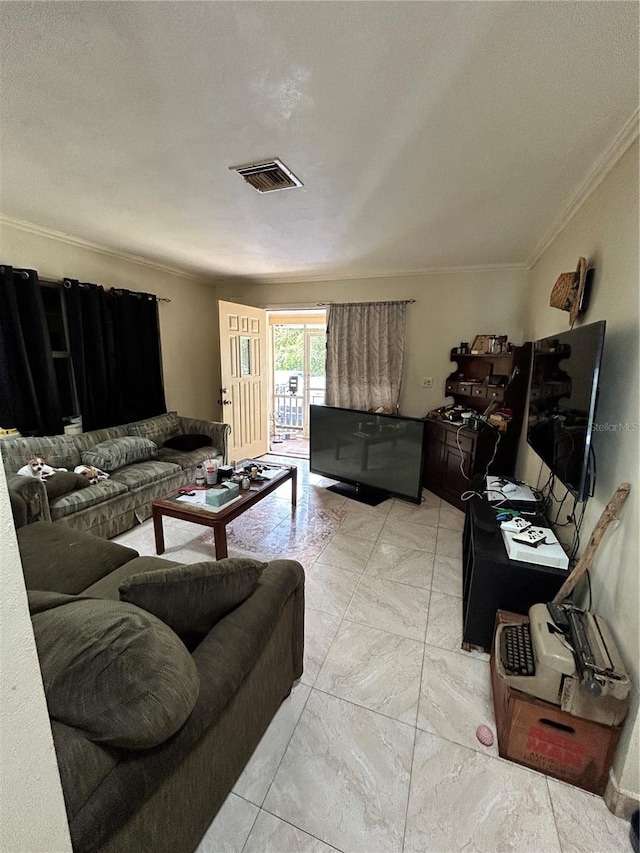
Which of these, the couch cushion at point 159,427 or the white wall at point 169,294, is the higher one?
the white wall at point 169,294

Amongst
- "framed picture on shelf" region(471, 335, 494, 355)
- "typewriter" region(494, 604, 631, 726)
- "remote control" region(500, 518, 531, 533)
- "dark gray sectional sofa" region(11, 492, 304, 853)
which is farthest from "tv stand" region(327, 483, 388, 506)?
"dark gray sectional sofa" region(11, 492, 304, 853)

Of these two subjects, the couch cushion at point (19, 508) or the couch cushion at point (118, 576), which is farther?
the couch cushion at point (19, 508)

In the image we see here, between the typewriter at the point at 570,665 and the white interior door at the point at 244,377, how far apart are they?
11.7 feet

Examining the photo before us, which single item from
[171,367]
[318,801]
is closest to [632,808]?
[318,801]

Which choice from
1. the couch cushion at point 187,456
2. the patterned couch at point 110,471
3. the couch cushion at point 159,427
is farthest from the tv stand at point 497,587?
the couch cushion at point 159,427

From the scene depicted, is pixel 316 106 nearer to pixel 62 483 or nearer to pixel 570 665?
pixel 570 665

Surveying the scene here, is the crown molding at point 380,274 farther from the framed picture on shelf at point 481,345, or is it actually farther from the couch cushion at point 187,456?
the couch cushion at point 187,456

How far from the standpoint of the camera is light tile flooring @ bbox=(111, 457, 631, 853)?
110 centimetres

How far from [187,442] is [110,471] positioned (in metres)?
0.86

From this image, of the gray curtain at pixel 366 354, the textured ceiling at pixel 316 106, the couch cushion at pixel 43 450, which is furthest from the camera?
the gray curtain at pixel 366 354

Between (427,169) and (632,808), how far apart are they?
2.67 metres

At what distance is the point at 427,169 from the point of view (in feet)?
5.85

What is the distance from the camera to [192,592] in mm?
1084

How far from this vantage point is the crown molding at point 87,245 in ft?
8.75
